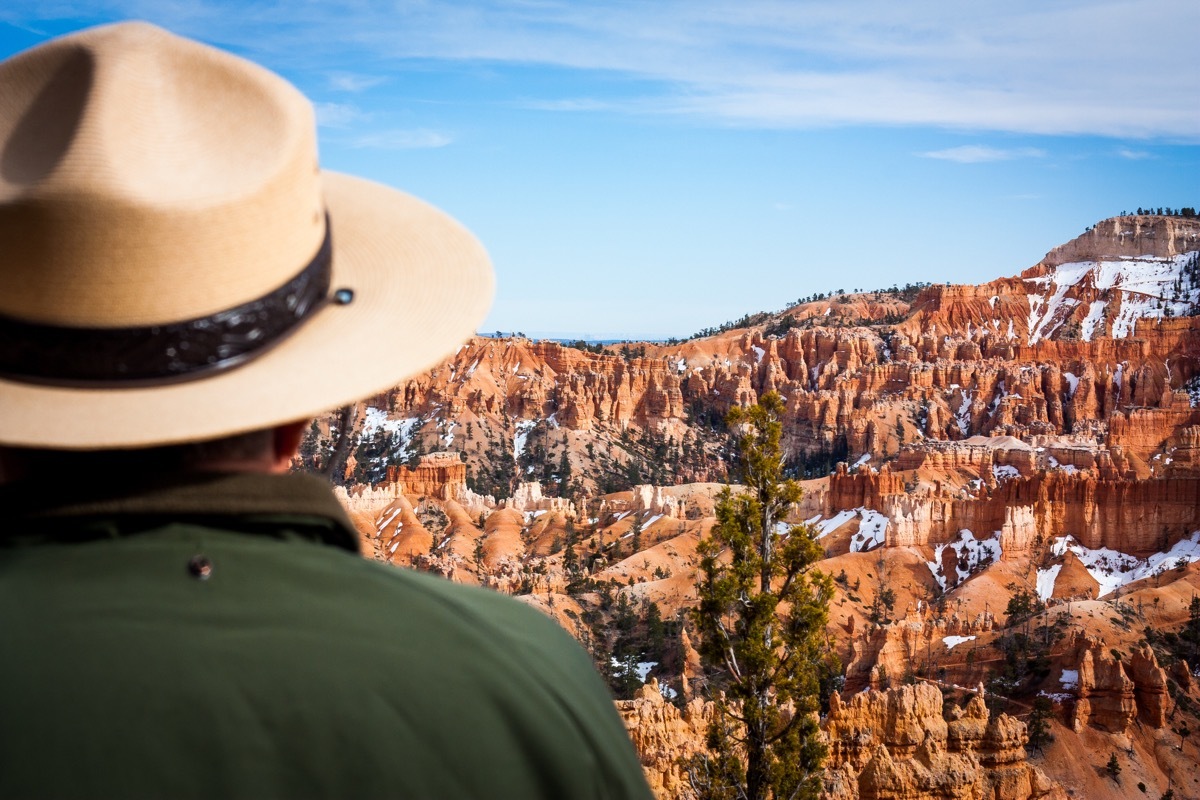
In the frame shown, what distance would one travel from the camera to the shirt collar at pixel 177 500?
171 cm

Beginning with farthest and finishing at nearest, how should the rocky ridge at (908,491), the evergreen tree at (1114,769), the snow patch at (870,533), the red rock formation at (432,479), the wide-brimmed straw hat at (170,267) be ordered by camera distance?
the red rock formation at (432,479), the snow patch at (870,533), the rocky ridge at (908,491), the evergreen tree at (1114,769), the wide-brimmed straw hat at (170,267)

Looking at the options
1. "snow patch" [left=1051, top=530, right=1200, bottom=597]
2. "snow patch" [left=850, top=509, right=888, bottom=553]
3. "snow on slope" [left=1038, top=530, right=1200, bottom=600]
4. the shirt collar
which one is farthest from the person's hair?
"snow patch" [left=850, top=509, right=888, bottom=553]

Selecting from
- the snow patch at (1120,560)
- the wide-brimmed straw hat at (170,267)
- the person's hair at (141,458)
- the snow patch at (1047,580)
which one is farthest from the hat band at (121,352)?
the snow patch at (1120,560)

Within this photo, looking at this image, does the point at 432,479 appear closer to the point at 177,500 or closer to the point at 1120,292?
the point at 177,500

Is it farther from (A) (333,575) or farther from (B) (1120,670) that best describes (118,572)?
(B) (1120,670)

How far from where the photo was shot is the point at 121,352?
1.84 metres

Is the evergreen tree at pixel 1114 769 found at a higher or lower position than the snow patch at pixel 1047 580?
higher

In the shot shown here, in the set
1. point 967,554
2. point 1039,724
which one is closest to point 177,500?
point 1039,724

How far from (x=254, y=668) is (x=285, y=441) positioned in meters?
0.51

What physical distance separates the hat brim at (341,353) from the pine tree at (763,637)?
47.9 ft

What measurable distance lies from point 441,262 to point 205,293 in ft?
1.56

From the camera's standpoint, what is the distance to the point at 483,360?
111438mm

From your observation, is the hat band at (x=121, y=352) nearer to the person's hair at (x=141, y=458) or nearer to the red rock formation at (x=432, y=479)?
the person's hair at (x=141, y=458)

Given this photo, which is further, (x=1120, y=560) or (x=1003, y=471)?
(x=1003, y=471)
